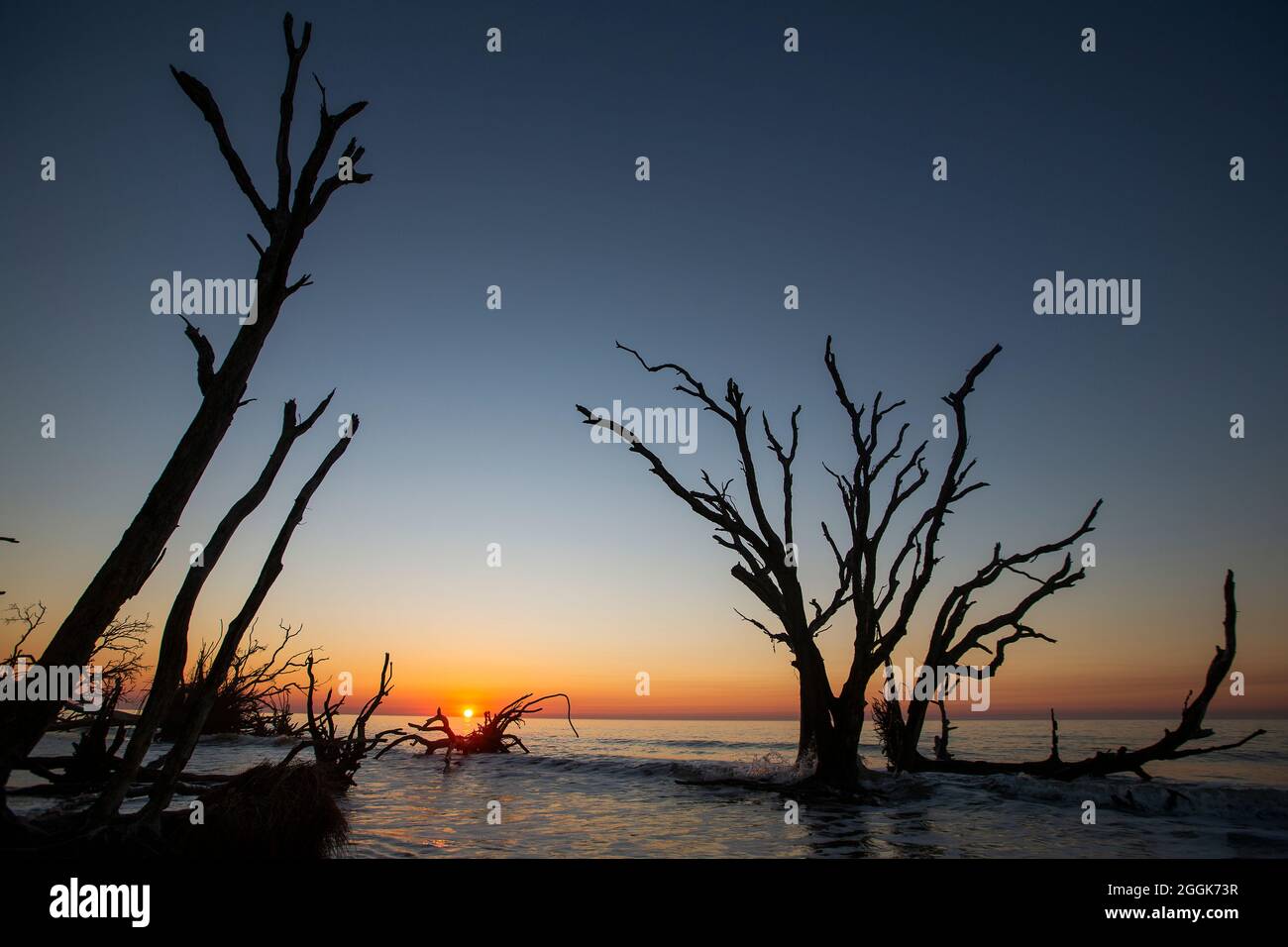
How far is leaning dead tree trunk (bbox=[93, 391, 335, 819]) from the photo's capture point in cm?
543

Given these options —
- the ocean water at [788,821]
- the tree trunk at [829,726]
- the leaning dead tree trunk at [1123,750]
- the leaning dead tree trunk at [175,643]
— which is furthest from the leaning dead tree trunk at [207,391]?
the leaning dead tree trunk at [1123,750]

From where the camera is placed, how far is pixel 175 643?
5730 millimetres

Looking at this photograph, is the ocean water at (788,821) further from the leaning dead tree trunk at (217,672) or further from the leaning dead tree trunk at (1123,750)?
the leaning dead tree trunk at (217,672)

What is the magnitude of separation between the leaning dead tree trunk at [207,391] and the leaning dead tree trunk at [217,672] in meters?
0.87

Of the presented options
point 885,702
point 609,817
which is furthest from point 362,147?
point 885,702

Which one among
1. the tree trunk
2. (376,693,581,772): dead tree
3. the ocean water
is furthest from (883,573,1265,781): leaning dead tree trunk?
(376,693,581,772): dead tree

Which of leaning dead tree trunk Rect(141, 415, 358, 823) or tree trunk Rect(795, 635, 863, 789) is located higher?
leaning dead tree trunk Rect(141, 415, 358, 823)

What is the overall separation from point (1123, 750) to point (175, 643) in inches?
582

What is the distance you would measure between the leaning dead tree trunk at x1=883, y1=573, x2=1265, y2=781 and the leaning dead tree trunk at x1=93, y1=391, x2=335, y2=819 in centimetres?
1308

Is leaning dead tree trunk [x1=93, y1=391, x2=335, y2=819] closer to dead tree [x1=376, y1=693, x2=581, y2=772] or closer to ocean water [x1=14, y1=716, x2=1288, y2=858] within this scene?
ocean water [x1=14, y1=716, x2=1288, y2=858]

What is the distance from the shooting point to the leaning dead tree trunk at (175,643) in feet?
17.8
